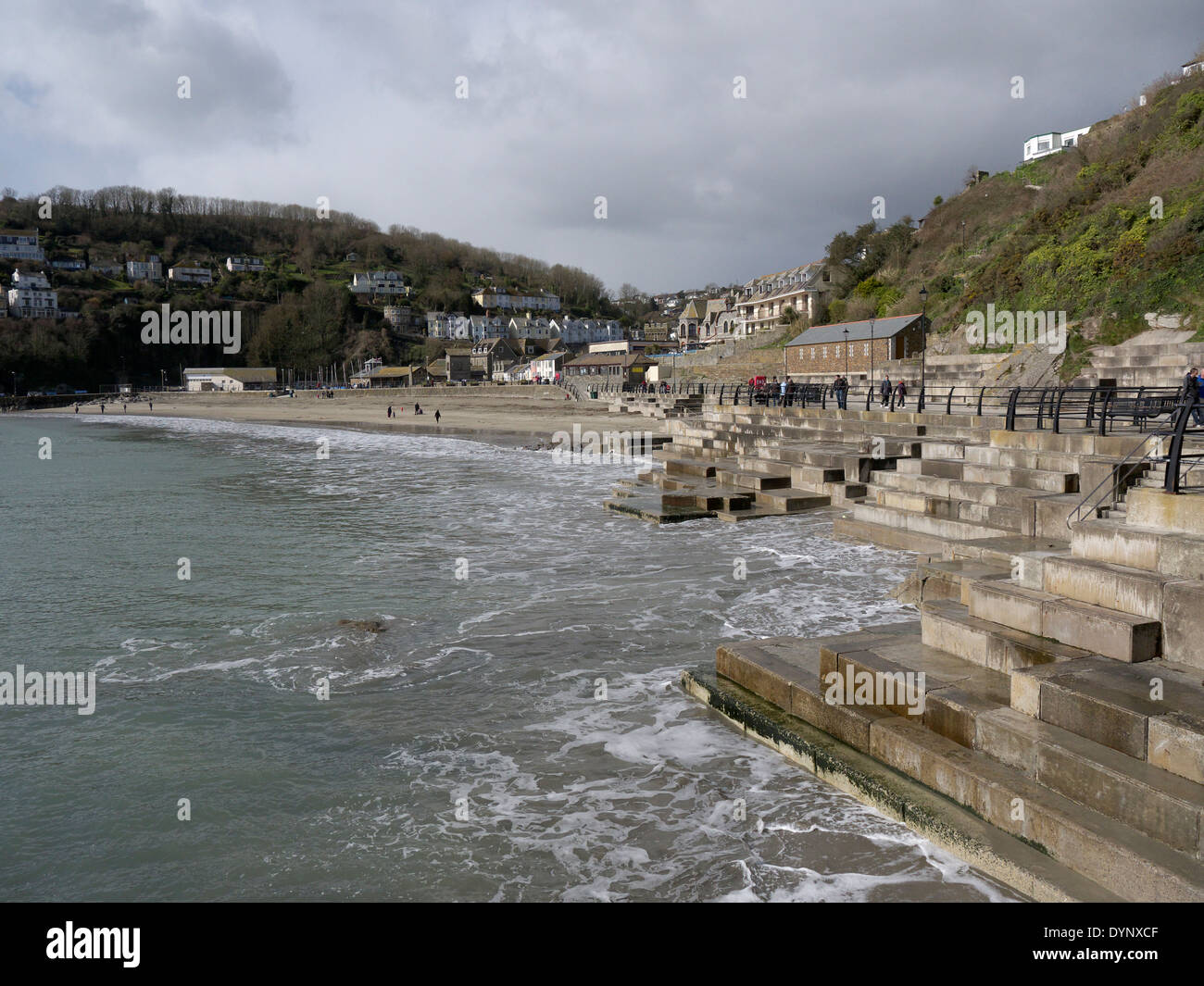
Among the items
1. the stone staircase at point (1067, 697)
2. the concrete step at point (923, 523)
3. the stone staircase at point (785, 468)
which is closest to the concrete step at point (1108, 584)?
the stone staircase at point (1067, 697)

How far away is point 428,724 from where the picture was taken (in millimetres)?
7125

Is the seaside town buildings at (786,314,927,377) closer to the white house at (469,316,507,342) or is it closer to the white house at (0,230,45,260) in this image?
the white house at (469,316,507,342)

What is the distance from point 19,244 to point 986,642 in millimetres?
180161

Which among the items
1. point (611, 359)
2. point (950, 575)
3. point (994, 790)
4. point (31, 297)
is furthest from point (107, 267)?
point (994, 790)

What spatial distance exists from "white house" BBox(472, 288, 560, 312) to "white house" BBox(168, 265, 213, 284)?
2070 inches

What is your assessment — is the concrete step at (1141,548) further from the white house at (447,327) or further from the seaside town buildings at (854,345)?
the white house at (447,327)

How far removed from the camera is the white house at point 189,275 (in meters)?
155

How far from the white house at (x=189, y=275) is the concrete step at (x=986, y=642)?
17436 cm

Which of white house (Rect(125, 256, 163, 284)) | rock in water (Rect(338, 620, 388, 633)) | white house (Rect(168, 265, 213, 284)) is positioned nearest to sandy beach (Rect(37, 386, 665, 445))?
rock in water (Rect(338, 620, 388, 633))

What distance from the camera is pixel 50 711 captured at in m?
7.63

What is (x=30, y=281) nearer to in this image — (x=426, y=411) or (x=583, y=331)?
(x=583, y=331)

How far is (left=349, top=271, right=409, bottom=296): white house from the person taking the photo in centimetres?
16950
